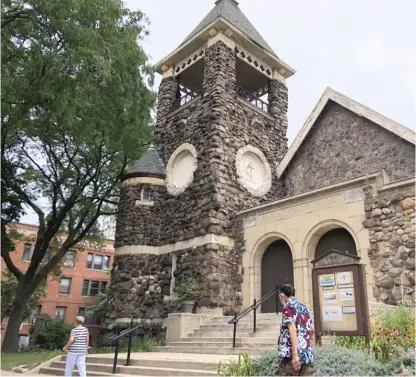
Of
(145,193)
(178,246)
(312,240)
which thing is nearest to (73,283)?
(145,193)

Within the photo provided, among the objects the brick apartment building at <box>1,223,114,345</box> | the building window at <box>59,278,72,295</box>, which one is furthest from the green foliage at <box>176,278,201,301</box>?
the building window at <box>59,278,72,295</box>

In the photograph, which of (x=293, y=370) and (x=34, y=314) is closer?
(x=293, y=370)

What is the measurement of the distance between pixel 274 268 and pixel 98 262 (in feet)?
94.9

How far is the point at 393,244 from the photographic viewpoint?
30.7ft

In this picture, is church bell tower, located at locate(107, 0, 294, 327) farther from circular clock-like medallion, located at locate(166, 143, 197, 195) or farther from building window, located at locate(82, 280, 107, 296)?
building window, located at locate(82, 280, 107, 296)

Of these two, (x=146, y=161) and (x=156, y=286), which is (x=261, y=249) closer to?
(x=156, y=286)

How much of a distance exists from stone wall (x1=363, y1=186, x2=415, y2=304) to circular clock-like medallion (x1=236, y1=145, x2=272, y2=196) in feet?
16.8

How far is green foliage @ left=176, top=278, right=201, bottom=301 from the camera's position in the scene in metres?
11.8

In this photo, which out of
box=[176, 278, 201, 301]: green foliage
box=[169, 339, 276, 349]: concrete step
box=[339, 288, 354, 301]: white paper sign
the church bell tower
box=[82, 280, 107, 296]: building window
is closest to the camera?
box=[339, 288, 354, 301]: white paper sign

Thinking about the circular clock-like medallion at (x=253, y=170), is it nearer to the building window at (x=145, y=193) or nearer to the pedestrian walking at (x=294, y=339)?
the building window at (x=145, y=193)

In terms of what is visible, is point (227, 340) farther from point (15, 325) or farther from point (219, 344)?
point (15, 325)

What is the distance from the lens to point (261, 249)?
12.6 meters

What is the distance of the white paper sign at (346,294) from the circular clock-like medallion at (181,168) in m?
8.37

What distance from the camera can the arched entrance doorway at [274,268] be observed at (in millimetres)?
11936
